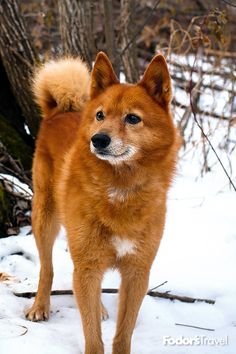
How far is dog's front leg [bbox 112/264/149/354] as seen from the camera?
3027 millimetres

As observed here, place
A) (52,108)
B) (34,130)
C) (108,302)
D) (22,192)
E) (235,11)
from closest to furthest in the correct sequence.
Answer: (108,302), (52,108), (22,192), (34,130), (235,11)

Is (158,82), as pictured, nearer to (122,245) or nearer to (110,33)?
(122,245)

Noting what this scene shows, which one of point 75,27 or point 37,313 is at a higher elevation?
point 75,27

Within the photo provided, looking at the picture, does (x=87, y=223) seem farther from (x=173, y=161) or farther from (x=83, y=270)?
(x=173, y=161)

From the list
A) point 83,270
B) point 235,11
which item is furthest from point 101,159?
point 235,11

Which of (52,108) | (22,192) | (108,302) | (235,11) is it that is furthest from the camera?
(235,11)

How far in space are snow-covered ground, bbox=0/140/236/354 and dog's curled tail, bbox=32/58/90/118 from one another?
0.98 meters

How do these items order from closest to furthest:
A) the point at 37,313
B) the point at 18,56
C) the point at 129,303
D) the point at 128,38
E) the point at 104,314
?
the point at 129,303 < the point at 37,313 < the point at 104,314 < the point at 18,56 < the point at 128,38

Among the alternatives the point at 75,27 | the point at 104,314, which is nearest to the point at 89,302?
the point at 104,314

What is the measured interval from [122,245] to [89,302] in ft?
1.20

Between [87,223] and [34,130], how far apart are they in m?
2.57

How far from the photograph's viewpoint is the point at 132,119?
2936 mm

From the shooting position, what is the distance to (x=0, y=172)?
16.4 feet

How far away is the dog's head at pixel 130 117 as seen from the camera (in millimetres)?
2818
